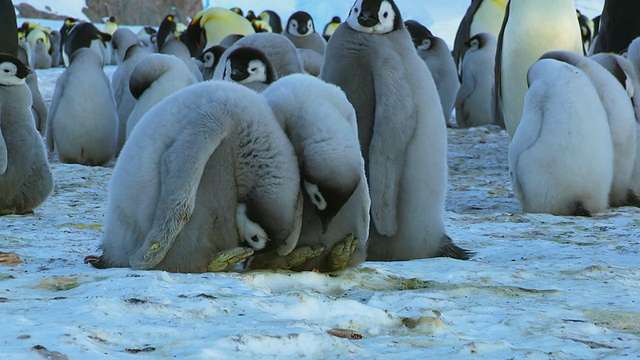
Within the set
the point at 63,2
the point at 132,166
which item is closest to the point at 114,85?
the point at 132,166

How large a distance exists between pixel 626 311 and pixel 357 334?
2.96ft

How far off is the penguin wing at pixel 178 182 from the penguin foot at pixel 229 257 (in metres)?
0.18

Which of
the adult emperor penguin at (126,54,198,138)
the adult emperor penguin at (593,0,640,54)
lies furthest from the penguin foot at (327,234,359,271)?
the adult emperor penguin at (593,0,640,54)

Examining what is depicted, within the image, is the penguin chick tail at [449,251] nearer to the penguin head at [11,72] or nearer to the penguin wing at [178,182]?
the penguin wing at [178,182]

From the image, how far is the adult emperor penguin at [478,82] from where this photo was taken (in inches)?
504

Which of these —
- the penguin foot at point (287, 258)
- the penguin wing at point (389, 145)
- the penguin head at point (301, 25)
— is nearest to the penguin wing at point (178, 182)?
the penguin foot at point (287, 258)

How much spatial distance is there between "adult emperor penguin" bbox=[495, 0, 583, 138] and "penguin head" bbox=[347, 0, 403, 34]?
482 centimetres

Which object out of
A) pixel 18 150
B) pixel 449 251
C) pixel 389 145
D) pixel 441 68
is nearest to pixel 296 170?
pixel 389 145

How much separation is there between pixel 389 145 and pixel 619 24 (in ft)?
25.8

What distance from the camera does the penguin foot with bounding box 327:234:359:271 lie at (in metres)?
3.38

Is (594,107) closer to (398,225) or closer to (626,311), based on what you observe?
(398,225)

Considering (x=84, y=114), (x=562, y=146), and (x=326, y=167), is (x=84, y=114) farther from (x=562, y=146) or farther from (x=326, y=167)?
(x=326, y=167)

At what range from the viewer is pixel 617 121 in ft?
19.4

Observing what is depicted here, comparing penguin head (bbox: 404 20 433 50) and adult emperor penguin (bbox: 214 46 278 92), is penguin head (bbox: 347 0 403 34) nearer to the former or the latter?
adult emperor penguin (bbox: 214 46 278 92)
